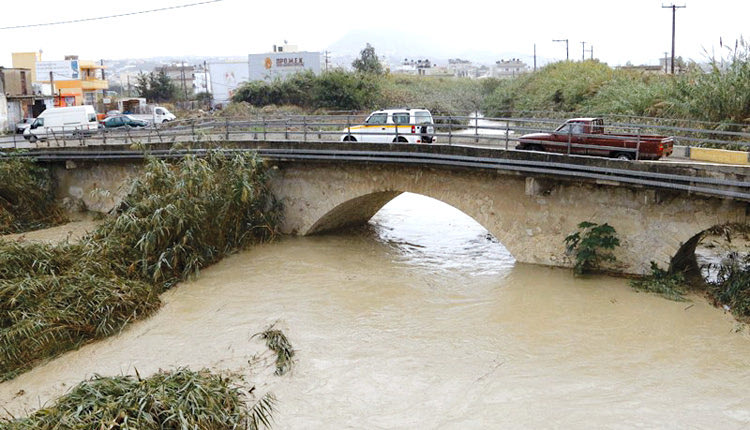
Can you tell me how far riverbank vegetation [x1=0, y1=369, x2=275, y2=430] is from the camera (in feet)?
26.6

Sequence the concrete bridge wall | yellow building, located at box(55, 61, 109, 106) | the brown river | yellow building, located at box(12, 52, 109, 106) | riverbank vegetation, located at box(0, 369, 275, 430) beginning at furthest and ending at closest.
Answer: yellow building, located at box(12, 52, 109, 106), yellow building, located at box(55, 61, 109, 106), the concrete bridge wall, the brown river, riverbank vegetation, located at box(0, 369, 275, 430)

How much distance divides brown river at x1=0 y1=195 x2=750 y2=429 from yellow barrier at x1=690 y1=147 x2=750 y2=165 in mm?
3560

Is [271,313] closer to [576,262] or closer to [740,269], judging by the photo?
[576,262]

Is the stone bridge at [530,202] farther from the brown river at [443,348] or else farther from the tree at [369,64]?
the tree at [369,64]

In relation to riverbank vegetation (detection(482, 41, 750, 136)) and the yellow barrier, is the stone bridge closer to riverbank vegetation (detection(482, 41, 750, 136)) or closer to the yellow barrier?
the yellow barrier

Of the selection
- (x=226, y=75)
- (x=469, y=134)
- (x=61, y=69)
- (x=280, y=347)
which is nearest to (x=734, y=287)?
(x=280, y=347)

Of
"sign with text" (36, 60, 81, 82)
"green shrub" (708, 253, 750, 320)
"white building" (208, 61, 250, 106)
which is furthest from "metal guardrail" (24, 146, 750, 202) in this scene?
"white building" (208, 61, 250, 106)

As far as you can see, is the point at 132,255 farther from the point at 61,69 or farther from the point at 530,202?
the point at 61,69

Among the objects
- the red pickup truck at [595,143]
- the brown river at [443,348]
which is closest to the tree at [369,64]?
the red pickup truck at [595,143]

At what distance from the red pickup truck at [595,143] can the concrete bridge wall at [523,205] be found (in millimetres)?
961

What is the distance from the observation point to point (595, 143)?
52.3 feet

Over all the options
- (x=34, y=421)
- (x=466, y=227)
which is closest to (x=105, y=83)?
(x=466, y=227)

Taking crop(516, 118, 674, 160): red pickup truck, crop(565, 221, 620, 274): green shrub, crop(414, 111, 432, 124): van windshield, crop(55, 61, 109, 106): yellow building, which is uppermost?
crop(55, 61, 109, 106): yellow building

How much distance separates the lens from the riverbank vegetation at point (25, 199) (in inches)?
902
